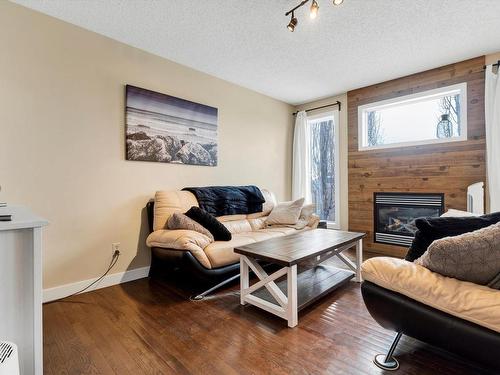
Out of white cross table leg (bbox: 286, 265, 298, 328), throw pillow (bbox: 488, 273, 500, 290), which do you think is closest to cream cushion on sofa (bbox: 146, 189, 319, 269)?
white cross table leg (bbox: 286, 265, 298, 328)

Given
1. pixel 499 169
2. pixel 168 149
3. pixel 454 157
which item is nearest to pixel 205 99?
pixel 168 149

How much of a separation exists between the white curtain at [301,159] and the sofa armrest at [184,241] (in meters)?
2.63

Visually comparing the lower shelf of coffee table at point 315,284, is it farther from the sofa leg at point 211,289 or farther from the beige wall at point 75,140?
the beige wall at point 75,140

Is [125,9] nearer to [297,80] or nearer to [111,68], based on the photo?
[111,68]

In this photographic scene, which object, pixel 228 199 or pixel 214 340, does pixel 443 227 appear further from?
pixel 228 199

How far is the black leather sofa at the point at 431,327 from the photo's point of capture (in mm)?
1009

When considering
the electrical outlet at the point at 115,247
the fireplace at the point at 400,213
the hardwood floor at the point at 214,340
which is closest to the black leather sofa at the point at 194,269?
the hardwood floor at the point at 214,340

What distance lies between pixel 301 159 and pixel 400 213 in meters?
1.81

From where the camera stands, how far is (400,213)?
12.0 ft

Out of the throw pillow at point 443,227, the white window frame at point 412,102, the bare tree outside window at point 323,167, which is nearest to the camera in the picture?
the throw pillow at point 443,227

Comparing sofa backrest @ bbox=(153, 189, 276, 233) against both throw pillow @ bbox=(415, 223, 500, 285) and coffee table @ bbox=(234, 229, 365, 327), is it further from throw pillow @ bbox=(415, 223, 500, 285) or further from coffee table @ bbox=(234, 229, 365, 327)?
throw pillow @ bbox=(415, 223, 500, 285)

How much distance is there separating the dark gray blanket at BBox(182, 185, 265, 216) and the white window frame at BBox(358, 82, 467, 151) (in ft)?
6.22

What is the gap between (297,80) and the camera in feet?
12.3

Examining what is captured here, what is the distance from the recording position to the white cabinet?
3.41ft
